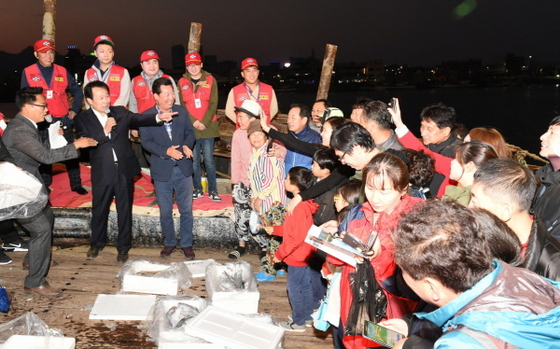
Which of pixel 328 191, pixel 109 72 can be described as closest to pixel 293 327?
pixel 328 191

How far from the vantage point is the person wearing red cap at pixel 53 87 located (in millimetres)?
5195

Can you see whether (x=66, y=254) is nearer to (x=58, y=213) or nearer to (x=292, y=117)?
(x=58, y=213)

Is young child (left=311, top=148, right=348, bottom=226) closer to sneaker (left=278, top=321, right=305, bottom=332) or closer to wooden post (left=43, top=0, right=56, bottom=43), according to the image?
sneaker (left=278, top=321, right=305, bottom=332)

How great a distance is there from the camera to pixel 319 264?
3.67 m

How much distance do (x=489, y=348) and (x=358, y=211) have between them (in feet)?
4.60

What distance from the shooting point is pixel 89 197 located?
5406 millimetres

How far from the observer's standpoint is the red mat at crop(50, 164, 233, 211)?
17.1ft

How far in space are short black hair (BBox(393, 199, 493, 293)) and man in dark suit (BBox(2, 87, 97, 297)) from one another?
330 cm

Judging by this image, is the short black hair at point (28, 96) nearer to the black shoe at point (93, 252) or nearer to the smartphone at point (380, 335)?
the black shoe at point (93, 252)

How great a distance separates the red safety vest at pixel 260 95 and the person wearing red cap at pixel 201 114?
37 centimetres

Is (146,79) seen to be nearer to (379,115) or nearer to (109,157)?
(109,157)

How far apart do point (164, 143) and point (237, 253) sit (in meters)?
1.39

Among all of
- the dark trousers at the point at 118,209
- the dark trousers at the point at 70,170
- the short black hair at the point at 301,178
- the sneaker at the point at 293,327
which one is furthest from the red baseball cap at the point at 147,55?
the sneaker at the point at 293,327

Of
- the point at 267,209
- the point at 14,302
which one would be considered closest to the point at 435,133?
the point at 267,209
